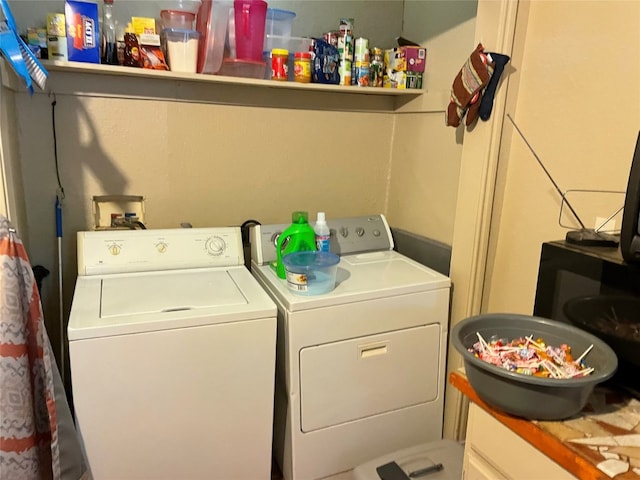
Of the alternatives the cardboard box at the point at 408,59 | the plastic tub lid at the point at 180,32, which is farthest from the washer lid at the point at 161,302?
the cardboard box at the point at 408,59

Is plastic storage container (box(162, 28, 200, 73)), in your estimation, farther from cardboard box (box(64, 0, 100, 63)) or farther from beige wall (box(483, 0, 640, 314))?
beige wall (box(483, 0, 640, 314))

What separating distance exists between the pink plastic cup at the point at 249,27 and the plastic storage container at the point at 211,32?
58 millimetres

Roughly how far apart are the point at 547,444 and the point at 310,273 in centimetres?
93

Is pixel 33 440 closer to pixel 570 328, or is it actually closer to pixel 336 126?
pixel 570 328

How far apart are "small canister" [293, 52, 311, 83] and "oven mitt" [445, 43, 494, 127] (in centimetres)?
63

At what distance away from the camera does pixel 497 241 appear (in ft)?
6.20

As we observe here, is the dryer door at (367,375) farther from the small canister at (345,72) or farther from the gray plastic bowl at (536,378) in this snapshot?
the small canister at (345,72)

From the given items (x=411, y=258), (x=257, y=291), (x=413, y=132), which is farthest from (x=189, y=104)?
(x=411, y=258)

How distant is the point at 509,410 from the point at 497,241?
0.92 m

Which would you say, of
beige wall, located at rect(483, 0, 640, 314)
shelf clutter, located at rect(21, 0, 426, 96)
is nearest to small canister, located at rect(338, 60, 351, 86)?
shelf clutter, located at rect(21, 0, 426, 96)

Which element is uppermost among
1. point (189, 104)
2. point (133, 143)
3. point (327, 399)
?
point (189, 104)

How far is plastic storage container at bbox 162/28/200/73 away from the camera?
1867mm

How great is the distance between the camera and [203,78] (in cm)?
190

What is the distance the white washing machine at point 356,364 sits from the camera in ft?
5.57
